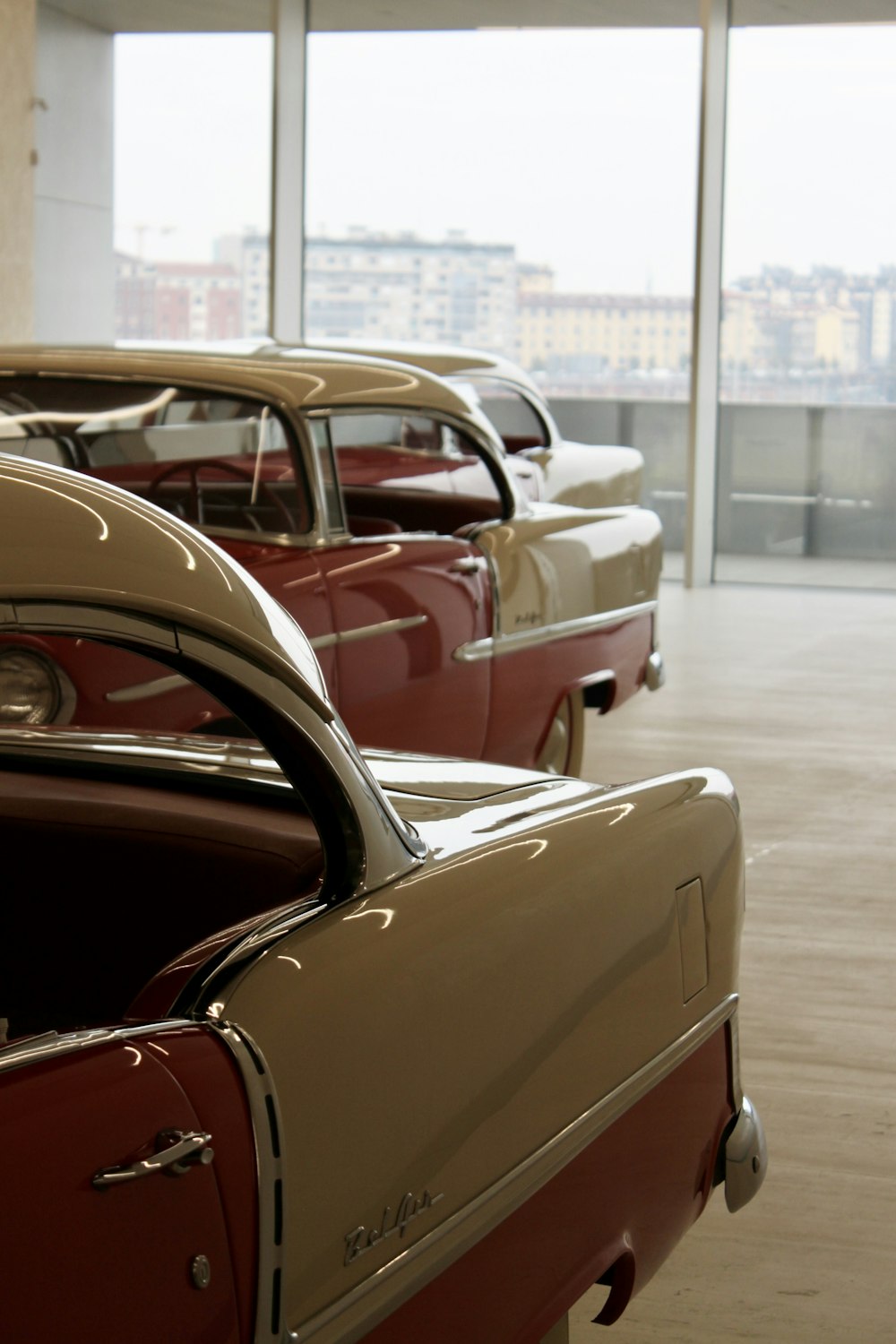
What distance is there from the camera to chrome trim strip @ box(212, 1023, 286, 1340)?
45.2 inches

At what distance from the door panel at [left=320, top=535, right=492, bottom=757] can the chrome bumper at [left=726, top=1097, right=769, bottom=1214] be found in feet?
5.83

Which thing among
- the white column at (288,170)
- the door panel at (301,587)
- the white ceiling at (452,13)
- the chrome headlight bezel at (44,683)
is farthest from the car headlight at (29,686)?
the white ceiling at (452,13)

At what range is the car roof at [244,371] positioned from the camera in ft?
12.6

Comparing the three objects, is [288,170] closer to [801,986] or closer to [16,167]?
[16,167]

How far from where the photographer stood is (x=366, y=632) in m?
3.64

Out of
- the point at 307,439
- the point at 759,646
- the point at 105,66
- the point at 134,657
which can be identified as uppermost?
the point at 105,66

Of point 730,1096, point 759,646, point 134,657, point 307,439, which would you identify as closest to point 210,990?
point 730,1096

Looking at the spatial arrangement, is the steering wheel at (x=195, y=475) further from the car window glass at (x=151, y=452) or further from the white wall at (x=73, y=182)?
the white wall at (x=73, y=182)

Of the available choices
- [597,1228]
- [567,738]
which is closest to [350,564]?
[567,738]

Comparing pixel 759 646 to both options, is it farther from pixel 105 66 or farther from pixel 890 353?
pixel 105 66

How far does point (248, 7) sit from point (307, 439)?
8569 millimetres

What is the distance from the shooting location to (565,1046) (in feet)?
5.06

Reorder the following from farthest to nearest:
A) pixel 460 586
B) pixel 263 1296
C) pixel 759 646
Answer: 1. pixel 759 646
2. pixel 460 586
3. pixel 263 1296

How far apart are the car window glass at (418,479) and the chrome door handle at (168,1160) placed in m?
3.25
